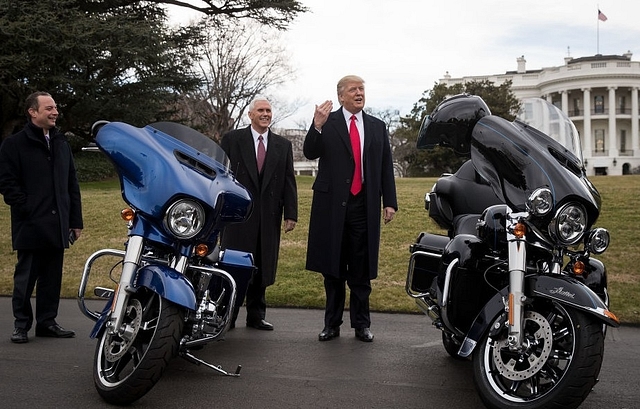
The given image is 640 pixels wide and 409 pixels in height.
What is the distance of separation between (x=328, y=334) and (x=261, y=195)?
1429 millimetres

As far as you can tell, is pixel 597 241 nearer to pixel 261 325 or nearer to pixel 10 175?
pixel 261 325

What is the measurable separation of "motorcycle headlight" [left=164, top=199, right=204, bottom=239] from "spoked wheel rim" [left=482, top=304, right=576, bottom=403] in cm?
182

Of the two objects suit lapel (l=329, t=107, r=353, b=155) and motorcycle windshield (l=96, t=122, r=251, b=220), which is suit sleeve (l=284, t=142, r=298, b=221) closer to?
suit lapel (l=329, t=107, r=353, b=155)

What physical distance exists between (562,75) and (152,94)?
61874mm

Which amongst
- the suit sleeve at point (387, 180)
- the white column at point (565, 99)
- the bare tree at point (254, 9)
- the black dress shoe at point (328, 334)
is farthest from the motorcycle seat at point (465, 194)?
the white column at point (565, 99)

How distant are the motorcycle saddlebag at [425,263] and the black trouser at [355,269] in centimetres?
77

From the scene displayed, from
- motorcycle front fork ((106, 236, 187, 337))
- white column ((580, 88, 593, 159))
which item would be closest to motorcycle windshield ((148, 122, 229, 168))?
motorcycle front fork ((106, 236, 187, 337))

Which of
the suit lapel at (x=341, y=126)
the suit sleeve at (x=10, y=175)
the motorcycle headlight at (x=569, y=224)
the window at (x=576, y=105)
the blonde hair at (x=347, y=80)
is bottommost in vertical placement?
the motorcycle headlight at (x=569, y=224)

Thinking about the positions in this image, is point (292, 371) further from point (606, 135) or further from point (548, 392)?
point (606, 135)

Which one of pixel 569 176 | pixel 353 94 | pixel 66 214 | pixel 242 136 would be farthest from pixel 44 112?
pixel 569 176

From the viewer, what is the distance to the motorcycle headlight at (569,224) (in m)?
3.88

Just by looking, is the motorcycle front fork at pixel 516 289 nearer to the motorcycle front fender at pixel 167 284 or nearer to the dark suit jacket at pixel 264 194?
the motorcycle front fender at pixel 167 284

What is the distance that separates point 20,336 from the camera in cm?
599

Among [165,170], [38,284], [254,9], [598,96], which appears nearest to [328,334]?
[165,170]
